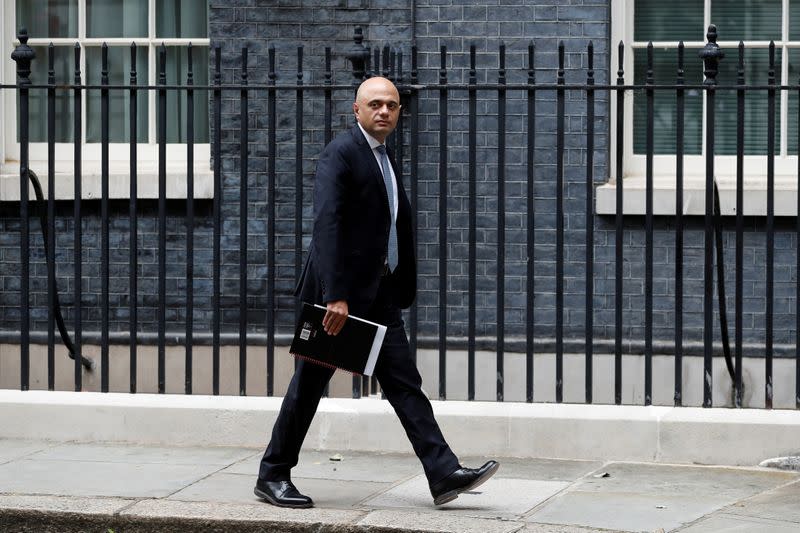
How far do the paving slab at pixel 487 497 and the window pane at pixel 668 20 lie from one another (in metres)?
3.69

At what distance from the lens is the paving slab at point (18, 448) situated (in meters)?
→ 7.38

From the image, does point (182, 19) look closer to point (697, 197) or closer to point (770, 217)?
point (697, 197)

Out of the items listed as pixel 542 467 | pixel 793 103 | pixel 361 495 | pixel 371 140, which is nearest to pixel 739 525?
pixel 542 467

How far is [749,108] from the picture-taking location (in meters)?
9.41

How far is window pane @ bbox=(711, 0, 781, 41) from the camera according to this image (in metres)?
9.34

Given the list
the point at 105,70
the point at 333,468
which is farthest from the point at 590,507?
the point at 105,70

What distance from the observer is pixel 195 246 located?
9.70 metres

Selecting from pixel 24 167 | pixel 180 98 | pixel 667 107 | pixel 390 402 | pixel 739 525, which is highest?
pixel 180 98

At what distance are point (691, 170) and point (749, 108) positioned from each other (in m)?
0.57

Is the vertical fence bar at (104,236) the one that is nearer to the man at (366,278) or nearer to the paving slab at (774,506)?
the man at (366,278)

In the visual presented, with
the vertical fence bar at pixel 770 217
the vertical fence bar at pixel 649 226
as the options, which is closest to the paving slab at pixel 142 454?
the vertical fence bar at pixel 649 226

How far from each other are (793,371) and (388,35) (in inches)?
129

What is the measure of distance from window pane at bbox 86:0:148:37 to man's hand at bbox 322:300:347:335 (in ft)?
14.8

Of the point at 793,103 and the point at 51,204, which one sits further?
the point at 793,103
